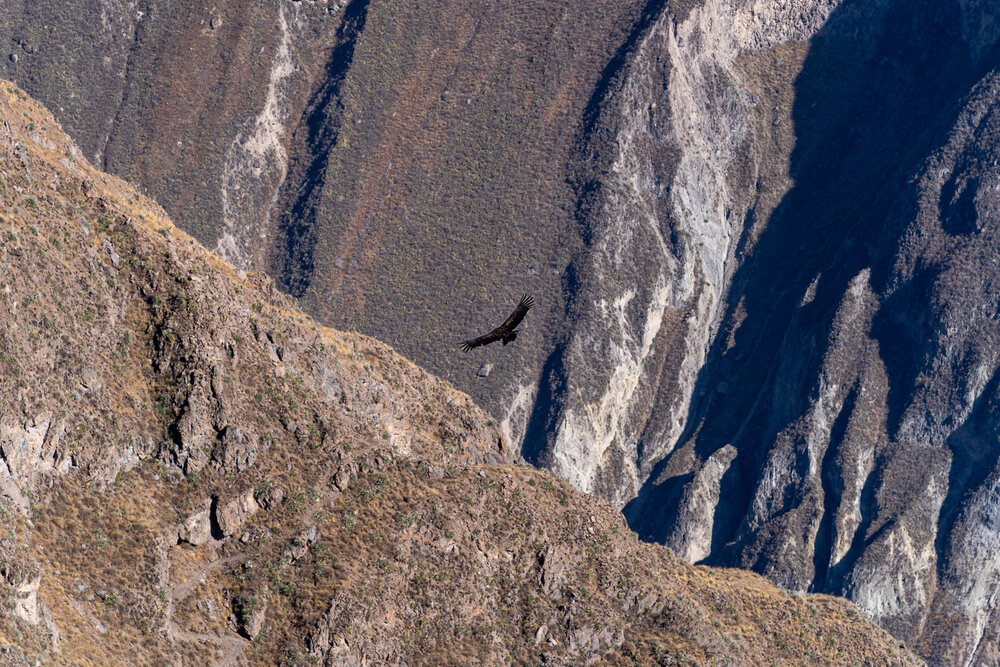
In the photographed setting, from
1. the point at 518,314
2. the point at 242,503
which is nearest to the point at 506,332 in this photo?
the point at 518,314

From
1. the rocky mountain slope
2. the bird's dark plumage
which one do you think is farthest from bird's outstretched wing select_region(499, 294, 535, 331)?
the rocky mountain slope

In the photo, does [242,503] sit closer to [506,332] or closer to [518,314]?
[506,332]

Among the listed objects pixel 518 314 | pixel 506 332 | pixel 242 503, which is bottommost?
pixel 242 503

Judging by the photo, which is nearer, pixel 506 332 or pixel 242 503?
pixel 506 332

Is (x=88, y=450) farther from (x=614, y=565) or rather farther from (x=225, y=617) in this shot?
(x=614, y=565)

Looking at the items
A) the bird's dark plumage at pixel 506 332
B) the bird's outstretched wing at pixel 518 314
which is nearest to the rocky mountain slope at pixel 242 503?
the bird's dark plumage at pixel 506 332

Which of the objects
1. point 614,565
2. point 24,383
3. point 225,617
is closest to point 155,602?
point 225,617

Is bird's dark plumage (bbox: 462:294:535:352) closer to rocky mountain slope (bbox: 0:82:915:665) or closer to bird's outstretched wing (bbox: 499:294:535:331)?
bird's outstretched wing (bbox: 499:294:535:331)

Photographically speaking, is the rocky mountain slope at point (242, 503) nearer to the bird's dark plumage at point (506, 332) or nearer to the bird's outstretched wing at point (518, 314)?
the bird's dark plumage at point (506, 332)

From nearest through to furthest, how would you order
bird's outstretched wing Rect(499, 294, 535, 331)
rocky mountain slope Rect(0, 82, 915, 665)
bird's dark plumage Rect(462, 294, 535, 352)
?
bird's outstretched wing Rect(499, 294, 535, 331) < bird's dark plumage Rect(462, 294, 535, 352) < rocky mountain slope Rect(0, 82, 915, 665)
